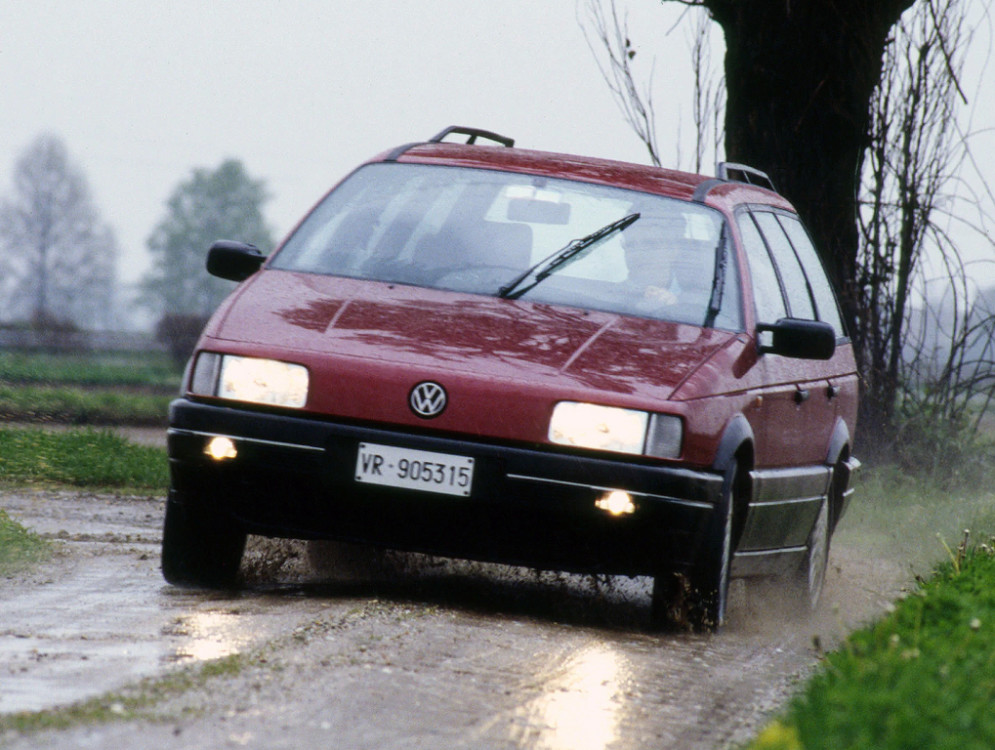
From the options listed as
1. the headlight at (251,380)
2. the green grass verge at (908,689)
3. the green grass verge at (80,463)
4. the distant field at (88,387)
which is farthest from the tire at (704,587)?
the distant field at (88,387)

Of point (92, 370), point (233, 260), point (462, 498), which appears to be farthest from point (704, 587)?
point (92, 370)

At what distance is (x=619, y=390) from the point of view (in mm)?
5617

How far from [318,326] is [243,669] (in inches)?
72.2

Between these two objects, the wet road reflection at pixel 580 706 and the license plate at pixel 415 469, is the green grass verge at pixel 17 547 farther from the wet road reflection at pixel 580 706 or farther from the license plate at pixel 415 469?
the wet road reflection at pixel 580 706

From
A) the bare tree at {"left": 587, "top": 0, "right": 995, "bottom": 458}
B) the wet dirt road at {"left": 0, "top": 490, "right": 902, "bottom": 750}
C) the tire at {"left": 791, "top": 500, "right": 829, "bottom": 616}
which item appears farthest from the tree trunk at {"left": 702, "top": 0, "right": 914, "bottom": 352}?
the wet dirt road at {"left": 0, "top": 490, "right": 902, "bottom": 750}

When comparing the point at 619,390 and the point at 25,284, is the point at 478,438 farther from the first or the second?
the point at 25,284

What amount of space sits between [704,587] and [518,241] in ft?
5.19

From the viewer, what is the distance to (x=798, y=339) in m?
6.46

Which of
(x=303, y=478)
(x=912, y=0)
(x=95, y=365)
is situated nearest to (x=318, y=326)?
(x=303, y=478)

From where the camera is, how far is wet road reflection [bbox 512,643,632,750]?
157 inches

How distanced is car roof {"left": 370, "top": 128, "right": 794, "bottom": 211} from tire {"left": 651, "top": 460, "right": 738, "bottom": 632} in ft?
4.95

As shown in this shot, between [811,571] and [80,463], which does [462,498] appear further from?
[80,463]

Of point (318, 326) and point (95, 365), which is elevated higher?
point (318, 326)

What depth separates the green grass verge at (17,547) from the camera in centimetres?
670
